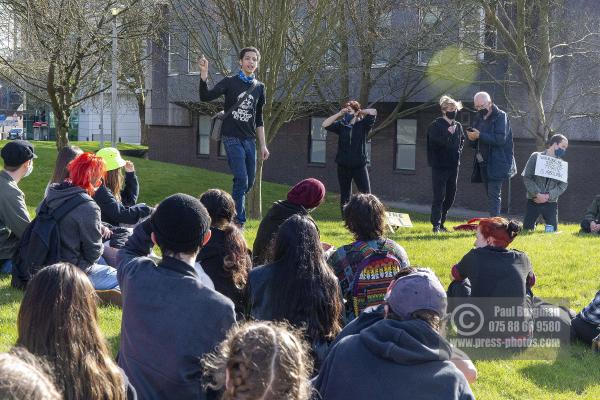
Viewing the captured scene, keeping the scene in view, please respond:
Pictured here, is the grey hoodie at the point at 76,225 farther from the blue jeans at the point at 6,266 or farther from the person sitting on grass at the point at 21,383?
the person sitting on grass at the point at 21,383

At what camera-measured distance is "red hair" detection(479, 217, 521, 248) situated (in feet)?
22.5

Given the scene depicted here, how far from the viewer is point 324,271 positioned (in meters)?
4.93

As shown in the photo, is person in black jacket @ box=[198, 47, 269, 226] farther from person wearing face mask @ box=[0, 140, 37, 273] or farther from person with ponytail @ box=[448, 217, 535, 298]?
person with ponytail @ box=[448, 217, 535, 298]

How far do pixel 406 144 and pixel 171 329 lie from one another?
25743 millimetres

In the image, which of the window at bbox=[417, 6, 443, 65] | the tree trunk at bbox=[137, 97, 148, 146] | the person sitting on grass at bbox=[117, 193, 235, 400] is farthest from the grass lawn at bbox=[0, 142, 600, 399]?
the tree trunk at bbox=[137, 97, 148, 146]

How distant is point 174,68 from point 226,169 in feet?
15.1

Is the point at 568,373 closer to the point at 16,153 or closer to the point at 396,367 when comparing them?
the point at 396,367

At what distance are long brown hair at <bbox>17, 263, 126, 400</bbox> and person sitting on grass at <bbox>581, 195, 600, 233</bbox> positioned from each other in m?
10.7

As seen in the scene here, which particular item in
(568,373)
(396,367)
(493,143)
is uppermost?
(493,143)

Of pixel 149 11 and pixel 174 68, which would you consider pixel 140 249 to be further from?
pixel 174 68

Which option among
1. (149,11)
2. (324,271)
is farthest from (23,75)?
(324,271)

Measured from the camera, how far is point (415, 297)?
12.0 feet

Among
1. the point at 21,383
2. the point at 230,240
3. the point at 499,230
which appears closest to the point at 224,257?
the point at 230,240

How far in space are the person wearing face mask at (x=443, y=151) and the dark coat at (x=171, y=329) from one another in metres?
8.05
